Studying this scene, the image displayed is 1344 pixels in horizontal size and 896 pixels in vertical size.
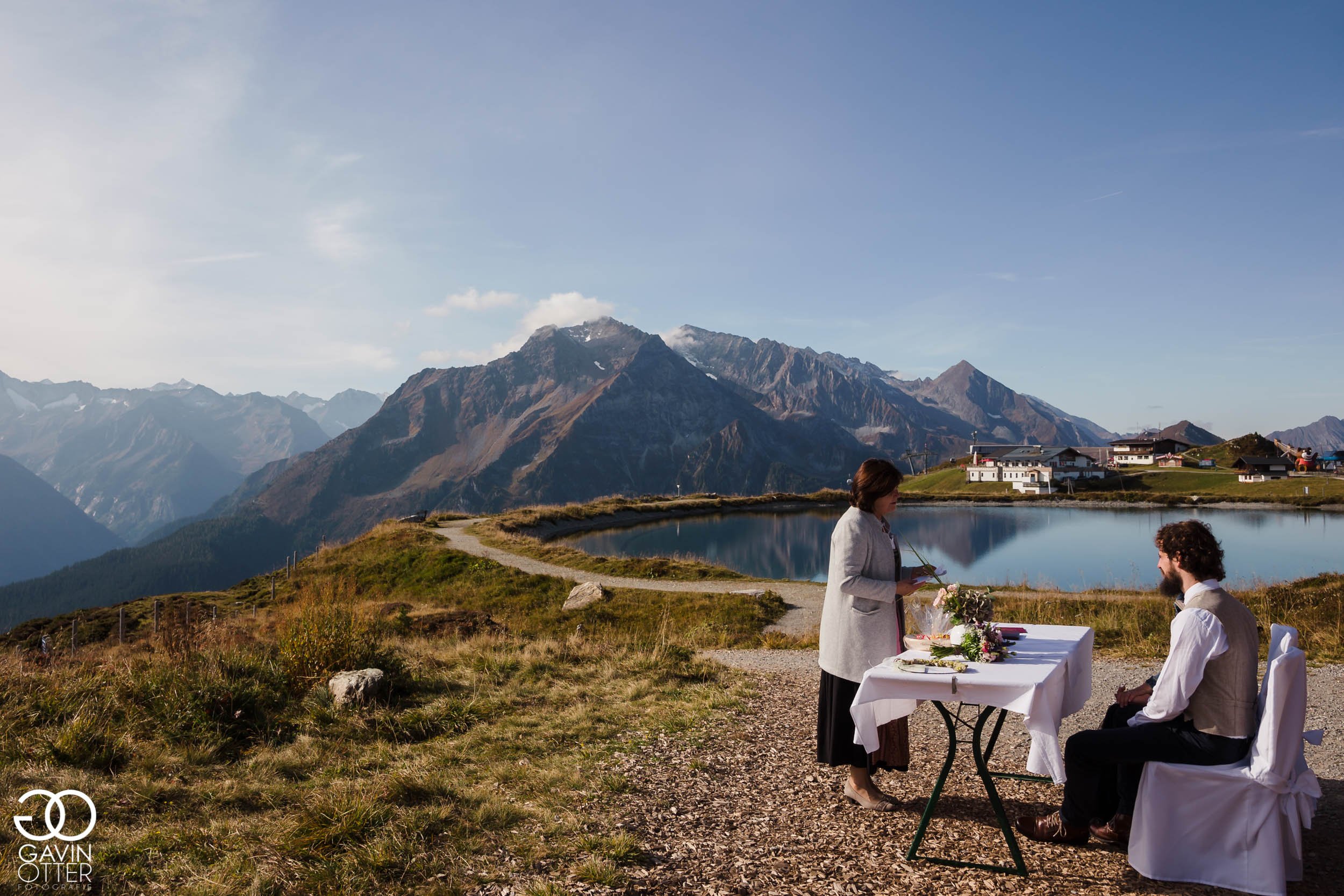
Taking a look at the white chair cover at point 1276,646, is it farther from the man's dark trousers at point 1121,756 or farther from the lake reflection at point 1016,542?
the lake reflection at point 1016,542

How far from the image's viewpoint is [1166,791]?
3.90 meters

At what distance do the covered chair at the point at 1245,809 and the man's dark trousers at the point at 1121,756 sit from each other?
0.24ft

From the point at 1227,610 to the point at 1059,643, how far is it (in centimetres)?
113

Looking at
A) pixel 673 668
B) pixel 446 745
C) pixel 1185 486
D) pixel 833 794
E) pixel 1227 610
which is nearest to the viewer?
pixel 1227 610

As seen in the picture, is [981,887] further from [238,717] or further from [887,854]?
[238,717]

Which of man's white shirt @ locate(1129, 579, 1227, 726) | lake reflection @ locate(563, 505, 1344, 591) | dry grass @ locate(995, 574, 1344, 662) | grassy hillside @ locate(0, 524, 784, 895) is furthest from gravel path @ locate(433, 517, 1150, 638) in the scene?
man's white shirt @ locate(1129, 579, 1227, 726)

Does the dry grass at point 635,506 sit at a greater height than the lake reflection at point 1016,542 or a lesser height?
greater

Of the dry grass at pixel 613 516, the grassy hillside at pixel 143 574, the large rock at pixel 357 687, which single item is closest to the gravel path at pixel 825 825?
the large rock at pixel 357 687

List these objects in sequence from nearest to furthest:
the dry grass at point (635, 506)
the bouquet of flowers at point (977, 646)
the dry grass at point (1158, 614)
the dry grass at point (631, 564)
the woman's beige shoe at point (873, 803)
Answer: the bouquet of flowers at point (977, 646), the woman's beige shoe at point (873, 803), the dry grass at point (1158, 614), the dry grass at point (631, 564), the dry grass at point (635, 506)

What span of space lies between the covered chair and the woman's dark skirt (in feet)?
4.72

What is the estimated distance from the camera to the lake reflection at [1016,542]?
33.0 m

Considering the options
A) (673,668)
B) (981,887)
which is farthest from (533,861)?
(673,668)

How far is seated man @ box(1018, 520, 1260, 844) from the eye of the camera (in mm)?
3693

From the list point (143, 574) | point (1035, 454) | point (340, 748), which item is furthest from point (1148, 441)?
point (143, 574)
